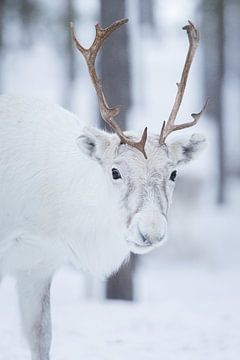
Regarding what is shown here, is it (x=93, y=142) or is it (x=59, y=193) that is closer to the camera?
(x=93, y=142)

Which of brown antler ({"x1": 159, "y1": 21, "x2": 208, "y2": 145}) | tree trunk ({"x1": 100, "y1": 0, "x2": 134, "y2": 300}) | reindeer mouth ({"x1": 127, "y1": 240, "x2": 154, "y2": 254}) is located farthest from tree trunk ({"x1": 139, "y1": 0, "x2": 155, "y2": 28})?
reindeer mouth ({"x1": 127, "y1": 240, "x2": 154, "y2": 254})

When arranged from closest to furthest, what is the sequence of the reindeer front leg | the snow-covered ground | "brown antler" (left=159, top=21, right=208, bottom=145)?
"brown antler" (left=159, top=21, right=208, bottom=145), the reindeer front leg, the snow-covered ground

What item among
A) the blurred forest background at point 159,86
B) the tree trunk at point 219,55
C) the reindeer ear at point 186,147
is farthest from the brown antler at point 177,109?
the tree trunk at point 219,55

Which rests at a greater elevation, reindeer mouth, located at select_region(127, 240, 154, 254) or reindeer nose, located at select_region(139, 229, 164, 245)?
reindeer nose, located at select_region(139, 229, 164, 245)

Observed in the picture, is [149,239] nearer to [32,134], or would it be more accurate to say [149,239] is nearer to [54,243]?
[54,243]

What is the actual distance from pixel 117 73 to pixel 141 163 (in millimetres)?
4258

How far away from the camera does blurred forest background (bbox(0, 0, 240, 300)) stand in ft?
28.9

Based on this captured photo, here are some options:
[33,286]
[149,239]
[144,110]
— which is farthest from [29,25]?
[149,239]

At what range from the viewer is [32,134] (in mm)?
5293

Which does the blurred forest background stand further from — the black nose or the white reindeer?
the black nose

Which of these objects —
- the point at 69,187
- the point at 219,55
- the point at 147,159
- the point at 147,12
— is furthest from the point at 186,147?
the point at 147,12

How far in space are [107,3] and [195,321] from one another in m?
3.60

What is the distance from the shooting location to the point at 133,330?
6.67m

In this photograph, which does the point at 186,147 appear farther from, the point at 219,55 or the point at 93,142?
the point at 219,55
